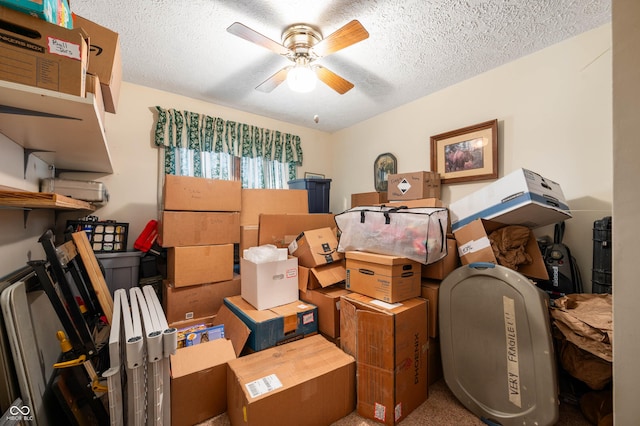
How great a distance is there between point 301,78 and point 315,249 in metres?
1.33

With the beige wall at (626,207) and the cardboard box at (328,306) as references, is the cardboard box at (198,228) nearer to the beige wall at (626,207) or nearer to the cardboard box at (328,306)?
the cardboard box at (328,306)

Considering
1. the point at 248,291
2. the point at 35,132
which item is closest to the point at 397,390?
the point at 248,291

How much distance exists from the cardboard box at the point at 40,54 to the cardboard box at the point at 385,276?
65.9 inches

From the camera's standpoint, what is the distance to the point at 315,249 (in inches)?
85.9

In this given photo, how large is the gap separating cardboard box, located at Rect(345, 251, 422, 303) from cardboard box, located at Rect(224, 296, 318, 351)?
0.44 metres

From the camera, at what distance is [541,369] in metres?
1.30

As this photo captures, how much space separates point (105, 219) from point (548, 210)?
3687 millimetres

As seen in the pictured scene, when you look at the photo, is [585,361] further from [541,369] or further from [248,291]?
[248,291]

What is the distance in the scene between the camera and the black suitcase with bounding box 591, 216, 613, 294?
1.56 m

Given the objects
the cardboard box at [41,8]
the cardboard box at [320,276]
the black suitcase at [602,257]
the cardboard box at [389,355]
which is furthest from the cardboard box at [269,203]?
the black suitcase at [602,257]

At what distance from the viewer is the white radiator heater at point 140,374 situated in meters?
1.12

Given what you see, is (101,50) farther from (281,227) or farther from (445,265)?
(445,265)

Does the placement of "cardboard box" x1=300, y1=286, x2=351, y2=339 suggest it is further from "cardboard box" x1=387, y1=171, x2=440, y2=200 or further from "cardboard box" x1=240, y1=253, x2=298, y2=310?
"cardboard box" x1=387, y1=171, x2=440, y2=200

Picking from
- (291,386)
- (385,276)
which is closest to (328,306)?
(385,276)
